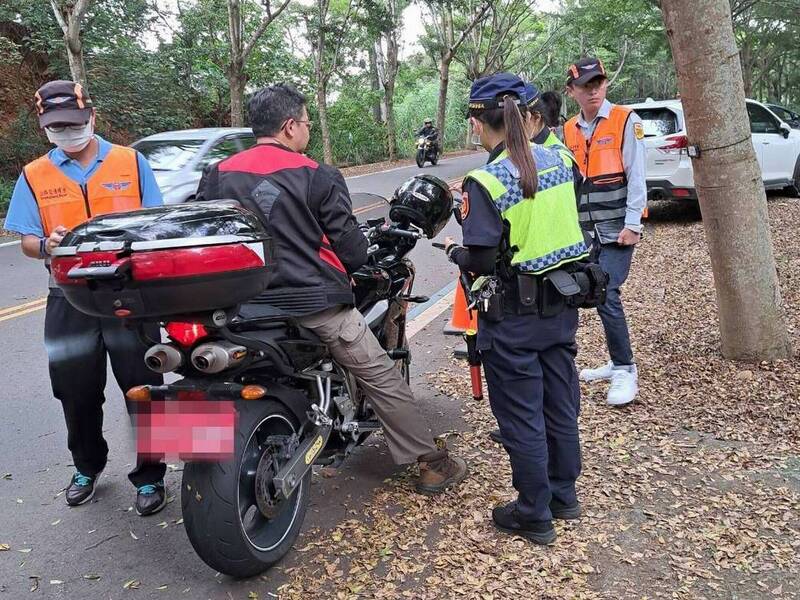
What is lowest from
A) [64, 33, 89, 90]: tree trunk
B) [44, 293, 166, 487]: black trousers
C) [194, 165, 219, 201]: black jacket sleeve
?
[44, 293, 166, 487]: black trousers

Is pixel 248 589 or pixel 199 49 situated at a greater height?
pixel 199 49

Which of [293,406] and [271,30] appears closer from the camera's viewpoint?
[293,406]

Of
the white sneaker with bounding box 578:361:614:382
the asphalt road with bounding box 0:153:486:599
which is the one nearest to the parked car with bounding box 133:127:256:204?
the asphalt road with bounding box 0:153:486:599

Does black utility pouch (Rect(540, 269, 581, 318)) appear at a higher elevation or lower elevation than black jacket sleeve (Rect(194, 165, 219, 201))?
lower

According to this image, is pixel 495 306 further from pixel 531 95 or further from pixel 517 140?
pixel 531 95

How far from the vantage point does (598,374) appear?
4.83m

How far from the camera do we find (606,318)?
4.45 meters

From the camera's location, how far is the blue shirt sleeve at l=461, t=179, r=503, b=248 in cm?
281

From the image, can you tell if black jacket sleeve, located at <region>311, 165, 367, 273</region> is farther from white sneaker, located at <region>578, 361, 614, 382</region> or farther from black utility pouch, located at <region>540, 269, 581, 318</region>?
white sneaker, located at <region>578, 361, 614, 382</region>

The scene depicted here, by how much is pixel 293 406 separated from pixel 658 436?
2256mm

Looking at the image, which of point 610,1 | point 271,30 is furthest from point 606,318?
point 271,30

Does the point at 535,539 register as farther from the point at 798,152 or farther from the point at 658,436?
the point at 798,152

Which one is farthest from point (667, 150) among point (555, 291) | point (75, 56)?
point (75, 56)

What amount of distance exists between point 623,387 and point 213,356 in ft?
9.40
